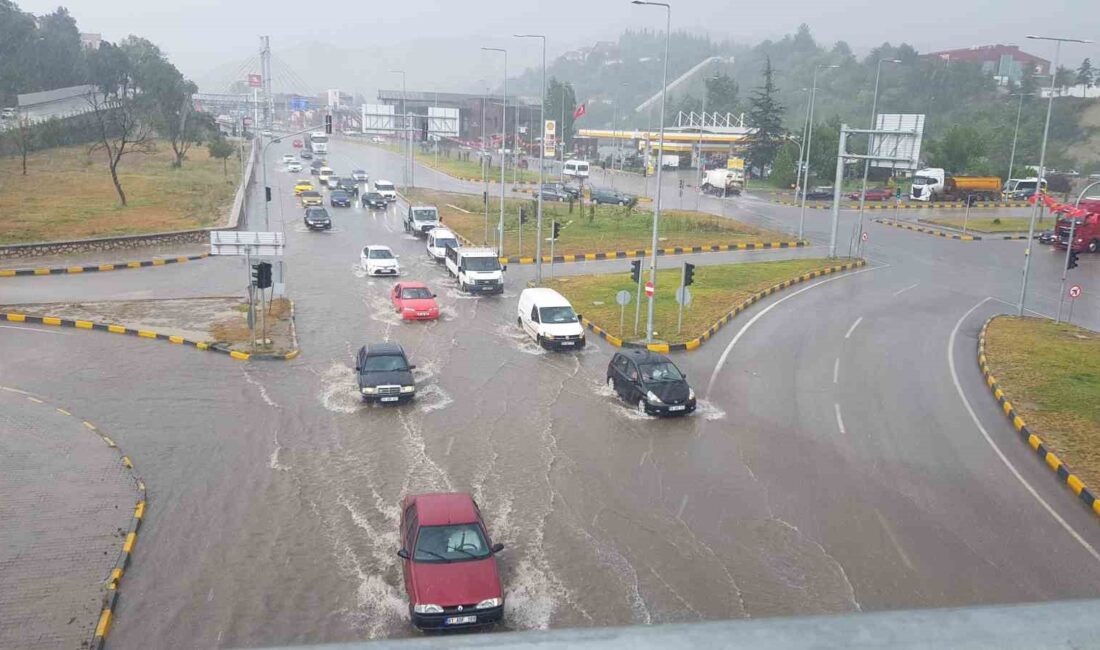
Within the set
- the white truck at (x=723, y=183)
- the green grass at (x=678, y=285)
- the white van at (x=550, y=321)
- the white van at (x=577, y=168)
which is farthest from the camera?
the white van at (x=577, y=168)

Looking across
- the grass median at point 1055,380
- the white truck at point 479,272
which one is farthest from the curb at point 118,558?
the white truck at point 479,272

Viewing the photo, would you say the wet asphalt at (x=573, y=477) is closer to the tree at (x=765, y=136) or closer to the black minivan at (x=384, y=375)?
the black minivan at (x=384, y=375)

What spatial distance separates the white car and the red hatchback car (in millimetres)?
24841

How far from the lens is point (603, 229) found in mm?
51062

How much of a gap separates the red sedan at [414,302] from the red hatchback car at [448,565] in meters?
16.0

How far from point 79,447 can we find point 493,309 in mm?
16504

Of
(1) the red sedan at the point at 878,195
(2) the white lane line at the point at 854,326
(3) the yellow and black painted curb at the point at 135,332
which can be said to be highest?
(1) the red sedan at the point at 878,195

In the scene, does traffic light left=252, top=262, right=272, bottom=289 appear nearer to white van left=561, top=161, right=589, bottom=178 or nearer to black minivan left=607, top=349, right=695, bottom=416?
black minivan left=607, top=349, right=695, bottom=416

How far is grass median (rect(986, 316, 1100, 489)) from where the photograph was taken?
17.5 m

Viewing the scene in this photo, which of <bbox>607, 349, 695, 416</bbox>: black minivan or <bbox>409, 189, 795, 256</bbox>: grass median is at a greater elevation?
<bbox>409, 189, 795, 256</bbox>: grass median

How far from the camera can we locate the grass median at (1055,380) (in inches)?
690

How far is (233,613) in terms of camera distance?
10828mm

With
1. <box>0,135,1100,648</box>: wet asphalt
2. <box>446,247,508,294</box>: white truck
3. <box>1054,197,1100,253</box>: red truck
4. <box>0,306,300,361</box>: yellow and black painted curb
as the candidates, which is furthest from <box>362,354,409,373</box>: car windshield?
<box>1054,197,1100,253</box>: red truck

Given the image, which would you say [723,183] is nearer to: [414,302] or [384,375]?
[414,302]
